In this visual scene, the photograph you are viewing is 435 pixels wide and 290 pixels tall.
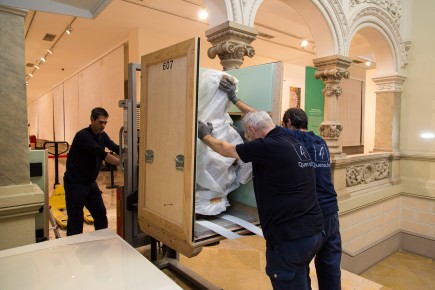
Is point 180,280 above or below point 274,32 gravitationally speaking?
below

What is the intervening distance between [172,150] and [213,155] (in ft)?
1.15

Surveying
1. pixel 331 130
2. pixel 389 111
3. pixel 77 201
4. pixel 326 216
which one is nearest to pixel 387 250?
pixel 389 111

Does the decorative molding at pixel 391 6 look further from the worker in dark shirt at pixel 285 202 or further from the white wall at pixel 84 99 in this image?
the white wall at pixel 84 99

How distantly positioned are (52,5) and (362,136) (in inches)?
331

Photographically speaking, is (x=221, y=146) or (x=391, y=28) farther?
(x=391, y=28)

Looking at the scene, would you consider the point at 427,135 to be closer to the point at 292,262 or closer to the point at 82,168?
the point at 292,262

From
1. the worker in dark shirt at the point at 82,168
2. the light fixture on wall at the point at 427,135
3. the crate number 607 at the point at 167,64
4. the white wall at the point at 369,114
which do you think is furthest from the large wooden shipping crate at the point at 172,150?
the white wall at the point at 369,114

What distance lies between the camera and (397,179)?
5.48m

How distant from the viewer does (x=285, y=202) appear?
1.76 m

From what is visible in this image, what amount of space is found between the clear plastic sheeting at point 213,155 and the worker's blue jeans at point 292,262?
1.80 feet

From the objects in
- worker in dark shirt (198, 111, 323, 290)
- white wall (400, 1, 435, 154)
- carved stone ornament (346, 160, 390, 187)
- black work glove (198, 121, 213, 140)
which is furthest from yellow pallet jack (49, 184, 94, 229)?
white wall (400, 1, 435, 154)

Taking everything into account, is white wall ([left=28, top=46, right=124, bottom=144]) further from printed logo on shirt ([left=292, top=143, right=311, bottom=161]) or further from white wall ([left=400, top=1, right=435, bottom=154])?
printed logo on shirt ([left=292, top=143, right=311, bottom=161])

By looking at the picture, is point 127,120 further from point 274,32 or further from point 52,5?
point 274,32

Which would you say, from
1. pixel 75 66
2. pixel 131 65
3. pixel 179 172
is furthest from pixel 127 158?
pixel 75 66
